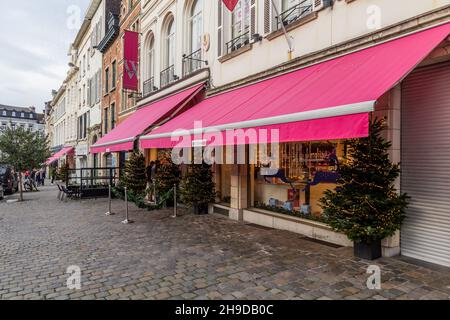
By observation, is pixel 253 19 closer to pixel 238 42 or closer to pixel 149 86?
pixel 238 42

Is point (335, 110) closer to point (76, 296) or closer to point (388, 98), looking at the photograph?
point (388, 98)

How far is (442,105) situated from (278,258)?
359cm

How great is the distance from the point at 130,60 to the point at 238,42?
942cm

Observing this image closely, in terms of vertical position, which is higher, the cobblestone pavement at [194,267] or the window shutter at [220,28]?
the window shutter at [220,28]

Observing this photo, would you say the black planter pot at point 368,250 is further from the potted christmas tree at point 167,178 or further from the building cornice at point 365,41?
the potted christmas tree at point 167,178

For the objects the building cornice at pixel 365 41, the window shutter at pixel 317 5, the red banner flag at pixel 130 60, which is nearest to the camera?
the building cornice at pixel 365 41

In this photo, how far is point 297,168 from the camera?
26.8 feet

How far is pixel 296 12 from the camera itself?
7844 mm

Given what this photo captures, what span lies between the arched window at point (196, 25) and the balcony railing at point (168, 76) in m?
1.51

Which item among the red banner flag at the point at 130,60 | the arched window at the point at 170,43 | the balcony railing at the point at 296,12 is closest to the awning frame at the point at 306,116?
the balcony railing at the point at 296,12

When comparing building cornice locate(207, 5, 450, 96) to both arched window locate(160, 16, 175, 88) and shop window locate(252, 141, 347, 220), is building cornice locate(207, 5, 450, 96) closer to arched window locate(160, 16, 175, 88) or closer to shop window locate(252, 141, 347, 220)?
shop window locate(252, 141, 347, 220)

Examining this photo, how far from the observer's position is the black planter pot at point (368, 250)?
5332 millimetres

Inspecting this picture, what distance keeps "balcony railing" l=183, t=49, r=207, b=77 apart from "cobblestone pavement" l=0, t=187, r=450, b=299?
6368 mm

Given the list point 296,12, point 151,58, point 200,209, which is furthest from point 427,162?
point 151,58
